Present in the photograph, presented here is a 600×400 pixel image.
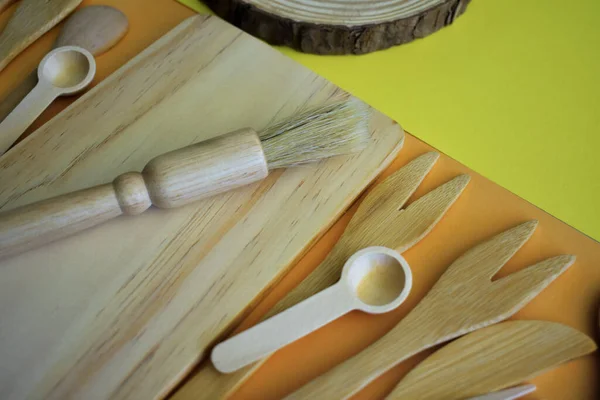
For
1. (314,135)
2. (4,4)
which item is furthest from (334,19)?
(4,4)

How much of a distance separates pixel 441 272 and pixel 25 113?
1.75 feet

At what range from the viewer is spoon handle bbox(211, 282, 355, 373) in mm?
539

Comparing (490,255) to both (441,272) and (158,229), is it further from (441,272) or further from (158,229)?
(158,229)

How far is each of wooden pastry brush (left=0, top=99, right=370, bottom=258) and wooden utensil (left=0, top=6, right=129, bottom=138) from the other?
27cm

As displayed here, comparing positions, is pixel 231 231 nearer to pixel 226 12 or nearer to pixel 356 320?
pixel 356 320

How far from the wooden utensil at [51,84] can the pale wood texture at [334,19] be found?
0.22 metres

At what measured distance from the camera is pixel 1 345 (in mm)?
551

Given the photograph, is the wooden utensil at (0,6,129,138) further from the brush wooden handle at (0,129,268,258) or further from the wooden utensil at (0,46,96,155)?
the brush wooden handle at (0,129,268,258)

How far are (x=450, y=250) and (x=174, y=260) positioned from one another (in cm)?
A: 30

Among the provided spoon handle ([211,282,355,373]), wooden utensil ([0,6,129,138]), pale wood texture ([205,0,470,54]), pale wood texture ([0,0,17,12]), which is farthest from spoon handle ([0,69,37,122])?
spoon handle ([211,282,355,373])

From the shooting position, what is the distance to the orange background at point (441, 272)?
554 mm

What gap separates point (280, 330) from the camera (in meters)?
0.55

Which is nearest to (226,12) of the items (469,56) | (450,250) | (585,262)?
(469,56)

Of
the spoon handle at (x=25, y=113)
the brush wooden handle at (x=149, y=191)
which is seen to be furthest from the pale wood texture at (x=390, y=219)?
the spoon handle at (x=25, y=113)
